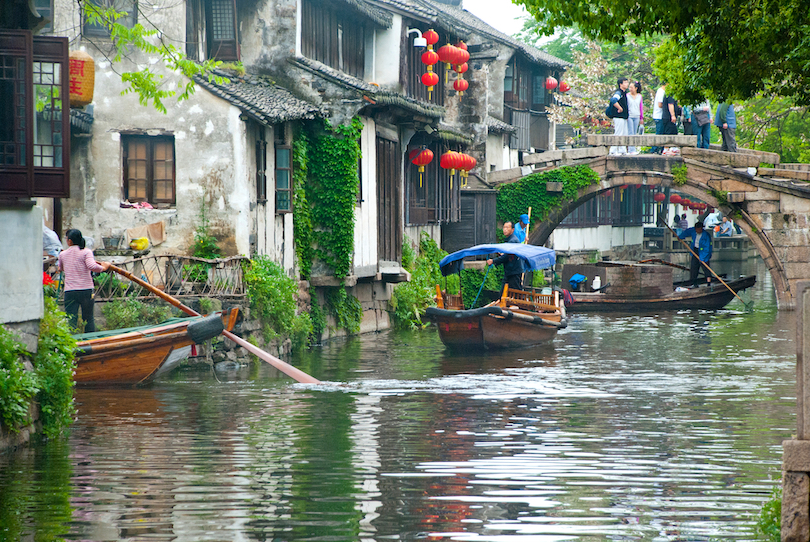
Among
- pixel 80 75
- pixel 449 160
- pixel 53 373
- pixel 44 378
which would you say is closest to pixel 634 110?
pixel 449 160

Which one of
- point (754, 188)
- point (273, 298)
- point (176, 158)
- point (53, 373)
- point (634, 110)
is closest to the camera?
point (53, 373)

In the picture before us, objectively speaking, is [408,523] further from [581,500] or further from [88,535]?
[88,535]

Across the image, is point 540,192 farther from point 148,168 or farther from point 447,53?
point 148,168

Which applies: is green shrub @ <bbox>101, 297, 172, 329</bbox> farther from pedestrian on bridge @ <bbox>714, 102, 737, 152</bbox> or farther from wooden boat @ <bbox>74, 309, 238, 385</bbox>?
pedestrian on bridge @ <bbox>714, 102, 737, 152</bbox>

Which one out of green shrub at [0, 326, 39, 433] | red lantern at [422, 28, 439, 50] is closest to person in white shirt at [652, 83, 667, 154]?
red lantern at [422, 28, 439, 50]

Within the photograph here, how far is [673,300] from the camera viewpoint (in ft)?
101

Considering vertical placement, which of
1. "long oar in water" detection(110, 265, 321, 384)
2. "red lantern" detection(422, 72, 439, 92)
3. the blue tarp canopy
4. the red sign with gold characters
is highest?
"red lantern" detection(422, 72, 439, 92)

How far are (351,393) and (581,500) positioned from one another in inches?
271

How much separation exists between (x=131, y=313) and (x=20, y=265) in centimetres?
589

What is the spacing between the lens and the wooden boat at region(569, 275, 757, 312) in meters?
30.6

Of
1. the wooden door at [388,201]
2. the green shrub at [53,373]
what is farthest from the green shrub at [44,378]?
the wooden door at [388,201]

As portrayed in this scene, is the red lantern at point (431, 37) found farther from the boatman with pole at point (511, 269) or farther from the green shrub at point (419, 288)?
the boatman with pole at point (511, 269)

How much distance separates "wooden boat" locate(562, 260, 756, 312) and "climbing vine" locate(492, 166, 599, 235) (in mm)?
2578

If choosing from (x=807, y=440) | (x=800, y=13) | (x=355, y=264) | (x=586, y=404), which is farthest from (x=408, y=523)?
(x=355, y=264)
